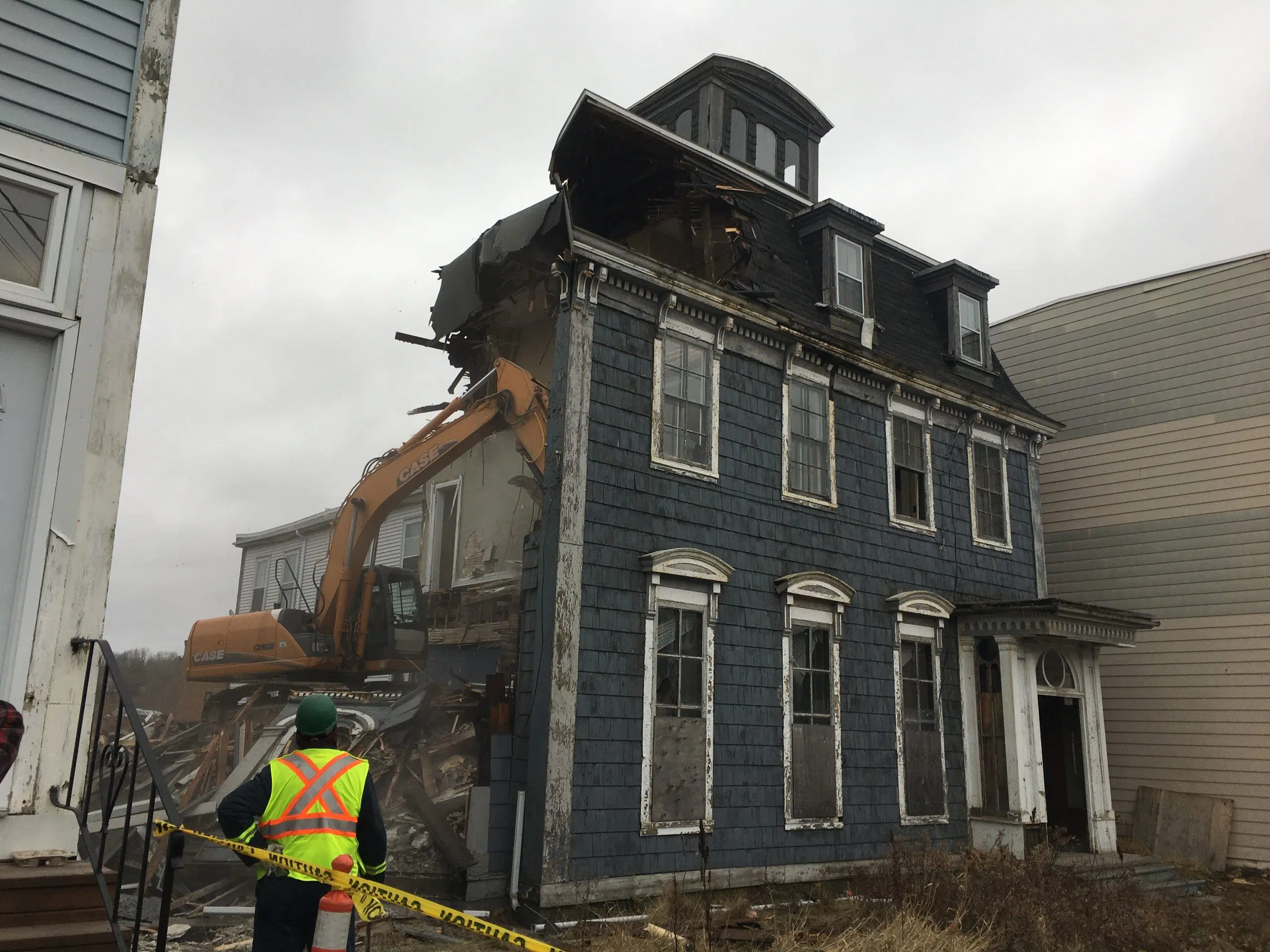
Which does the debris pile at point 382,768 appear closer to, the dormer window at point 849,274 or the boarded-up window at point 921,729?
the boarded-up window at point 921,729

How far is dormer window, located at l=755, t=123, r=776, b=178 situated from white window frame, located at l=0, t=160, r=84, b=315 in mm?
13617

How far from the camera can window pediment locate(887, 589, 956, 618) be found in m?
13.7

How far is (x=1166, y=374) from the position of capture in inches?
696

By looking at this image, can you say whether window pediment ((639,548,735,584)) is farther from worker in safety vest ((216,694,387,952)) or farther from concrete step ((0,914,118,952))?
concrete step ((0,914,118,952))

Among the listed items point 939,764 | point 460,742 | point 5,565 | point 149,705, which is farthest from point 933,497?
point 149,705

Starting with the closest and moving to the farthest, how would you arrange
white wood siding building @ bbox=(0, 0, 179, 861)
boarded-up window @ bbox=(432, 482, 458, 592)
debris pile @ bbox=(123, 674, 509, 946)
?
1. white wood siding building @ bbox=(0, 0, 179, 861)
2. debris pile @ bbox=(123, 674, 509, 946)
3. boarded-up window @ bbox=(432, 482, 458, 592)

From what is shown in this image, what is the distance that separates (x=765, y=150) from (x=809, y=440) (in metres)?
7.40

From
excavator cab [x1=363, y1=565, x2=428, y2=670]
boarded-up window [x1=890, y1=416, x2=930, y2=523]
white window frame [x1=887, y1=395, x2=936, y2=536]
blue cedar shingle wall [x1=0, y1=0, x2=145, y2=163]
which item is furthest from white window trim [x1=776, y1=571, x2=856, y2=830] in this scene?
blue cedar shingle wall [x1=0, y1=0, x2=145, y2=163]

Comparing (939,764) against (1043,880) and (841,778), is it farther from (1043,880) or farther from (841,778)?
(1043,880)

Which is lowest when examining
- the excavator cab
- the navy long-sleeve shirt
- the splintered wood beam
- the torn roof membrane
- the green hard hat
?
the splintered wood beam

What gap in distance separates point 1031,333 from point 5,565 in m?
18.8

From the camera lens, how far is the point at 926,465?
14836 mm

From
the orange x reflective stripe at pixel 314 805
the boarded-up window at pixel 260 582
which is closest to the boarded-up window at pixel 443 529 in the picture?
the boarded-up window at pixel 260 582

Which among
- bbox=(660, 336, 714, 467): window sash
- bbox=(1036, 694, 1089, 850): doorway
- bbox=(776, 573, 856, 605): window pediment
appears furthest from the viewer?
bbox=(1036, 694, 1089, 850): doorway
